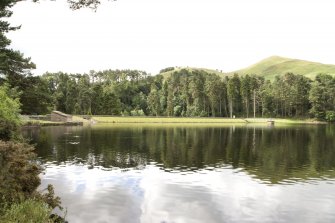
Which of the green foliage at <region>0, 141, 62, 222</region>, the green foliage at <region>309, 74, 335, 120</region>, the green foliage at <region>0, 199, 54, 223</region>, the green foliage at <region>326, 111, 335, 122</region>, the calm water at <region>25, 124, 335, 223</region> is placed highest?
the green foliage at <region>309, 74, 335, 120</region>

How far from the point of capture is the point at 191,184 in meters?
32.5

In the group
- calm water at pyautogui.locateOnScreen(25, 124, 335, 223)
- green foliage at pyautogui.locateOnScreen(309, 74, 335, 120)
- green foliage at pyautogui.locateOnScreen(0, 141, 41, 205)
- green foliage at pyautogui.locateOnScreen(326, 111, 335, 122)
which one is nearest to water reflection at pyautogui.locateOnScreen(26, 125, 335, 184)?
calm water at pyautogui.locateOnScreen(25, 124, 335, 223)

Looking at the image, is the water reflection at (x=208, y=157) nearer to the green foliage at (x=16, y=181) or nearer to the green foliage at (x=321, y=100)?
the green foliage at (x=16, y=181)

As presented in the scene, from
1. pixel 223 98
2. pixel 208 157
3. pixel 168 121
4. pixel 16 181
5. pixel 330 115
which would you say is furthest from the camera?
pixel 223 98

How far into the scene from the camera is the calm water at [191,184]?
23.9 m

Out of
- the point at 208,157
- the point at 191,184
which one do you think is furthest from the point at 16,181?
the point at 208,157

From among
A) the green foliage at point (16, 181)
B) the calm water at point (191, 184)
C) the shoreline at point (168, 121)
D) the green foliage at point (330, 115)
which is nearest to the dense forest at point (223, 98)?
the green foliage at point (330, 115)

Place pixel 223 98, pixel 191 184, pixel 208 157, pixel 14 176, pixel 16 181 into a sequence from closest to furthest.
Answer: pixel 14 176 → pixel 16 181 → pixel 191 184 → pixel 208 157 → pixel 223 98

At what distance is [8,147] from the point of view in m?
19.2

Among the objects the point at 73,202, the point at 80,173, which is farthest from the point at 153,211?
the point at 80,173

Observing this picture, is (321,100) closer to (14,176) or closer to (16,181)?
(16,181)

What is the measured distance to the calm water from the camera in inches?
941

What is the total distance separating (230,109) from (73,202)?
16618 cm

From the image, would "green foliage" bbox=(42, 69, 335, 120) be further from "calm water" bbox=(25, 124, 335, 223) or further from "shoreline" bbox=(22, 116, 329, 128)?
"calm water" bbox=(25, 124, 335, 223)
